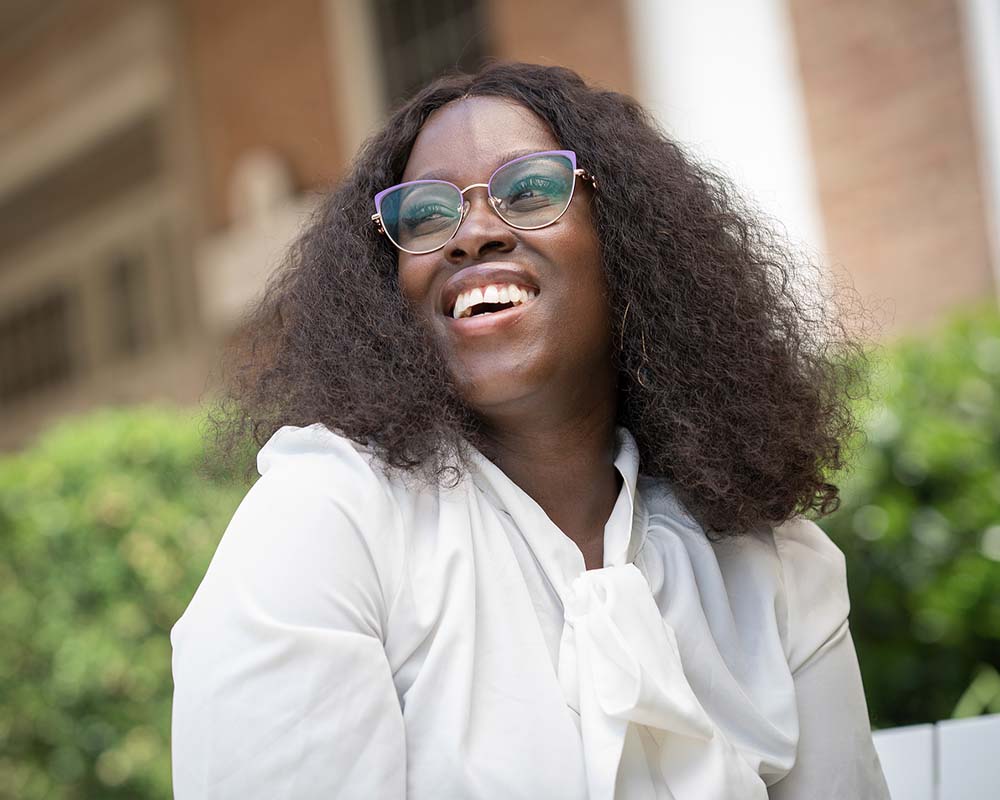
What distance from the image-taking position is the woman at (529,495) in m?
1.84

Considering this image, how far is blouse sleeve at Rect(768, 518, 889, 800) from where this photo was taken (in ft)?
7.36

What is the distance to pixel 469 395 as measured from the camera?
7.32 feet

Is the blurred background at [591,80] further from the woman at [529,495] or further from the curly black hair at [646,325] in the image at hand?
the woman at [529,495]

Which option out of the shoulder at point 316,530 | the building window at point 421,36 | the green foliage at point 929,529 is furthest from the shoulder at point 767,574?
the building window at point 421,36

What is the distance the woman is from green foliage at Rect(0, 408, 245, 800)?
10.4ft

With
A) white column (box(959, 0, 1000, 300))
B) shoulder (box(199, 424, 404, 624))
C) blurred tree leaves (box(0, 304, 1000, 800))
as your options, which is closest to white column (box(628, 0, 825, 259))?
white column (box(959, 0, 1000, 300))

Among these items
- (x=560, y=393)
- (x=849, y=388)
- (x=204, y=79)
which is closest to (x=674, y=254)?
(x=560, y=393)

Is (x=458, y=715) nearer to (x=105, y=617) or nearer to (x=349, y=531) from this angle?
(x=349, y=531)

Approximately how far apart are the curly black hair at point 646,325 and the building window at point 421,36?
645 centimetres

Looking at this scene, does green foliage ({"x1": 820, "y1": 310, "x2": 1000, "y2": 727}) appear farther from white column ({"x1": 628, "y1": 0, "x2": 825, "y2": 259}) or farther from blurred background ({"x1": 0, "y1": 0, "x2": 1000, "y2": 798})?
white column ({"x1": 628, "y1": 0, "x2": 825, "y2": 259})

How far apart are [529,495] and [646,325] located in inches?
14.9

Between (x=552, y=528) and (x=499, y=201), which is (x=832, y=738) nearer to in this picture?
(x=552, y=528)

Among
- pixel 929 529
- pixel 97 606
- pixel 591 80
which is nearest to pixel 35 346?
pixel 97 606

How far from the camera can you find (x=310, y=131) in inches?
369
